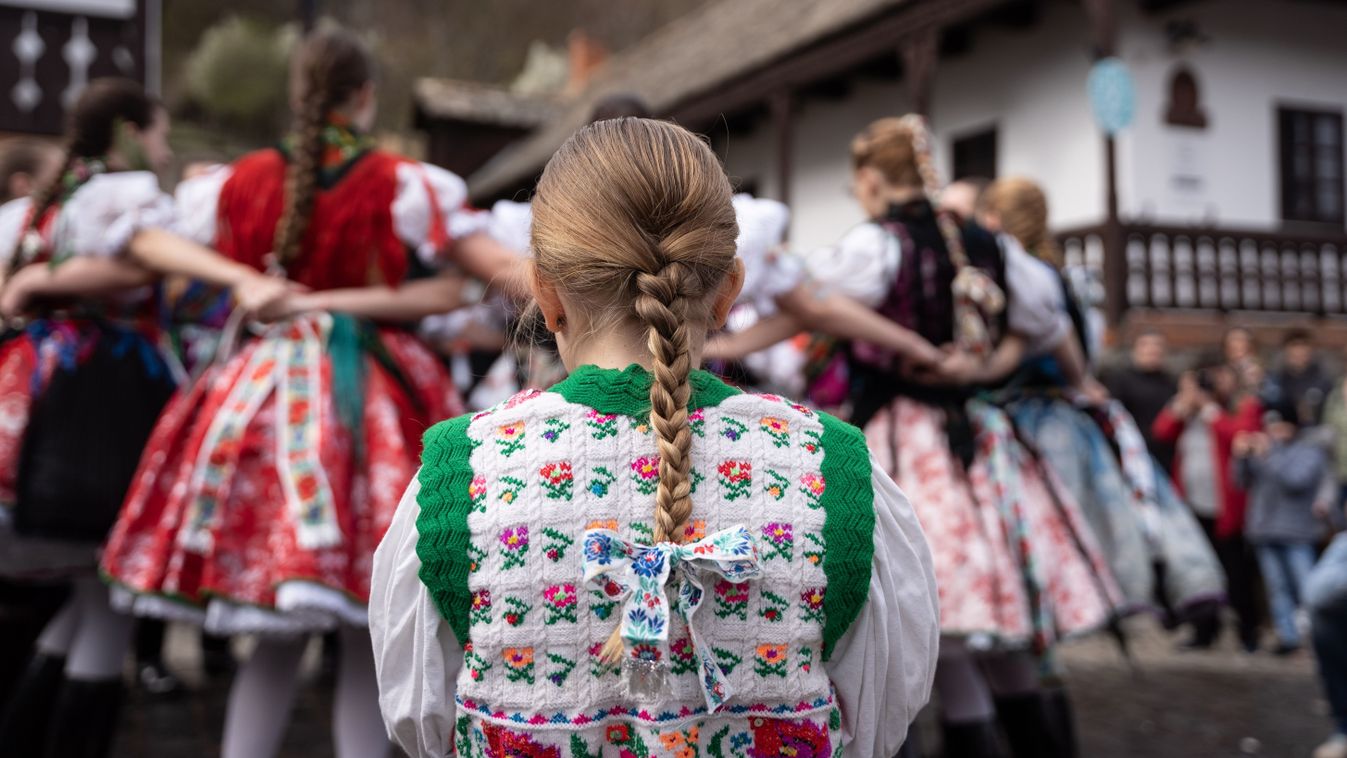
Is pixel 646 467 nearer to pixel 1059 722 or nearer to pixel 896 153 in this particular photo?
pixel 896 153

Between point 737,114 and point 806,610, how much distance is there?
55.6 feet

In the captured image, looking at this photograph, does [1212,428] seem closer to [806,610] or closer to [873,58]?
[806,610]

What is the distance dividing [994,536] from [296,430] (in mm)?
1750

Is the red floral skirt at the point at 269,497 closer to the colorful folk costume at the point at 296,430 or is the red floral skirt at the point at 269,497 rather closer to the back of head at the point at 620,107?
the colorful folk costume at the point at 296,430

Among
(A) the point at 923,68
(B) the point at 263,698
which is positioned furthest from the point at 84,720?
(A) the point at 923,68

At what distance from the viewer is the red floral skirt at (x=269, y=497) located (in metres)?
2.61

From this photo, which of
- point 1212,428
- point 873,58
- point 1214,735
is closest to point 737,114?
point 873,58

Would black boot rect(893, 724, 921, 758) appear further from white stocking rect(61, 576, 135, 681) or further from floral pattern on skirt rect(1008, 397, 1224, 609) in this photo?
white stocking rect(61, 576, 135, 681)

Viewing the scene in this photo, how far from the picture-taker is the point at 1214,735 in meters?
4.97

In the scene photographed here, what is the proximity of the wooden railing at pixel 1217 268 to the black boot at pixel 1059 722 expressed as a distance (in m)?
8.53

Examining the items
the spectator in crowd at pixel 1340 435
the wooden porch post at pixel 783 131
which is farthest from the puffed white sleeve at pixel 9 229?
the wooden porch post at pixel 783 131

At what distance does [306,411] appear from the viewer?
2771mm

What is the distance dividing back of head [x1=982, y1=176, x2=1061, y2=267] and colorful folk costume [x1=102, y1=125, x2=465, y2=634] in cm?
204

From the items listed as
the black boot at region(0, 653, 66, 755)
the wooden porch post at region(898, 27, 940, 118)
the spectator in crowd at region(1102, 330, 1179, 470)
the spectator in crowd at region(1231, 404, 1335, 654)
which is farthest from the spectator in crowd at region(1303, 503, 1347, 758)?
the wooden porch post at region(898, 27, 940, 118)
